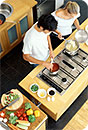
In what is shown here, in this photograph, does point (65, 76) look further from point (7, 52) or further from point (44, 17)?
point (7, 52)

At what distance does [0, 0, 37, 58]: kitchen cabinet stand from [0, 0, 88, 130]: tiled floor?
173mm

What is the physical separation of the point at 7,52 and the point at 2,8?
37.7 inches

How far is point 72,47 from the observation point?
3443 millimetres

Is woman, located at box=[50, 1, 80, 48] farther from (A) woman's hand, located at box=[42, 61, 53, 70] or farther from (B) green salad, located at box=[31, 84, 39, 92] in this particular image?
(B) green salad, located at box=[31, 84, 39, 92]

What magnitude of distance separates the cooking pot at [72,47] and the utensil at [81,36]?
0.15 metres

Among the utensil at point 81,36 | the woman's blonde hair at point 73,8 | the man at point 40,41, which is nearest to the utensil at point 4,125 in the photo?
the man at point 40,41

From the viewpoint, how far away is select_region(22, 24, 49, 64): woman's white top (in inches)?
114

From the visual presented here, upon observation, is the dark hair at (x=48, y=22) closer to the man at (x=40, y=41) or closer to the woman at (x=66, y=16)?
the man at (x=40, y=41)

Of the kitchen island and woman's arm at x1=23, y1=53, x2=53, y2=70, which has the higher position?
woman's arm at x1=23, y1=53, x2=53, y2=70

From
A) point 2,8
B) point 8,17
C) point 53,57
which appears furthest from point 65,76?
point 2,8

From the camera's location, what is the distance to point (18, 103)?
302 cm

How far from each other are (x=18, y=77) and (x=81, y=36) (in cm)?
159

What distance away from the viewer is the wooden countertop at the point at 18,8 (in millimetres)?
4096

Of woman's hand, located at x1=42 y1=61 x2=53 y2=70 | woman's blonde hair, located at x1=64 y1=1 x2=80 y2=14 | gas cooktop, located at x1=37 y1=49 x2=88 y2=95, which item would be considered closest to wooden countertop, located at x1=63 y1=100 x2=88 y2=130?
gas cooktop, located at x1=37 y1=49 x2=88 y2=95
